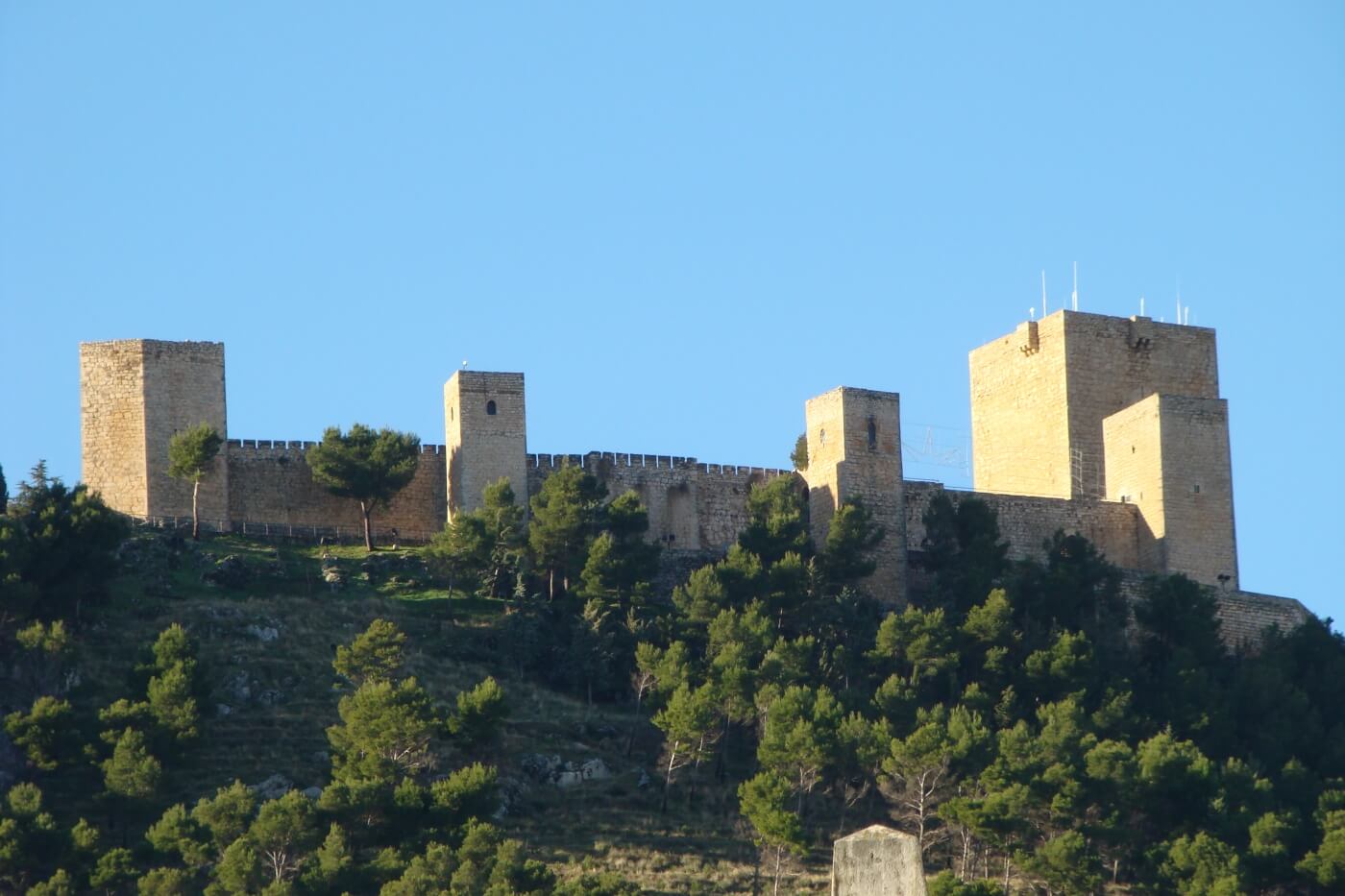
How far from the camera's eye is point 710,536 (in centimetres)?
3881

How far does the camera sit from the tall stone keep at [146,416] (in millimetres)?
37000

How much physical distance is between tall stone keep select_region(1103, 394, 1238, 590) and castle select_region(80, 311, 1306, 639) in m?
0.02

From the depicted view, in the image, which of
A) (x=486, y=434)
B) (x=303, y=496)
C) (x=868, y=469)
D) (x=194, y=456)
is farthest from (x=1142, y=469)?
(x=194, y=456)

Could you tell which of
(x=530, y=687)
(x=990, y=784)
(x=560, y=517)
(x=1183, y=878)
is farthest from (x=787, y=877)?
(x=560, y=517)

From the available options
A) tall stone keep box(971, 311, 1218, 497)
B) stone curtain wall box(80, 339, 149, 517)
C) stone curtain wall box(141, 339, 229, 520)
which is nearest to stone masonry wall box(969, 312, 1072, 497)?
tall stone keep box(971, 311, 1218, 497)

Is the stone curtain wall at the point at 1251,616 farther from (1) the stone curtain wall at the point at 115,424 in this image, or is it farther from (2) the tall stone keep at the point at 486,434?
(1) the stone curtain wall at the point at 115,424

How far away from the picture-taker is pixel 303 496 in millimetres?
37875

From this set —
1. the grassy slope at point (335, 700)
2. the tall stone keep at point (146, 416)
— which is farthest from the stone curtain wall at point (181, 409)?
the grassy slope at point (335, 700)

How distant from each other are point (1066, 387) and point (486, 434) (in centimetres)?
1017

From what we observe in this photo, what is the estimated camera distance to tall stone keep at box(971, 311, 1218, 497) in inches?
1583

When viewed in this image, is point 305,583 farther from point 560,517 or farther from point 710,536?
point 710,536

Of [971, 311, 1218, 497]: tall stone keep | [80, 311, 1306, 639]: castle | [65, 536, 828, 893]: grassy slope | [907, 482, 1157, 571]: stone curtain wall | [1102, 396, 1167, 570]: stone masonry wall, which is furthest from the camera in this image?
[971, 311, 1218, 497]: tall stone keep

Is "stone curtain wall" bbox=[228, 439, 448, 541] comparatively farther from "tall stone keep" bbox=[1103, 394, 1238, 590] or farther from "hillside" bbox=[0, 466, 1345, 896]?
"tall stone keep" bbox=[1103, 394, 1238, 590]

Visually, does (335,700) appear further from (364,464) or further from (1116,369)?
(1116,369)
